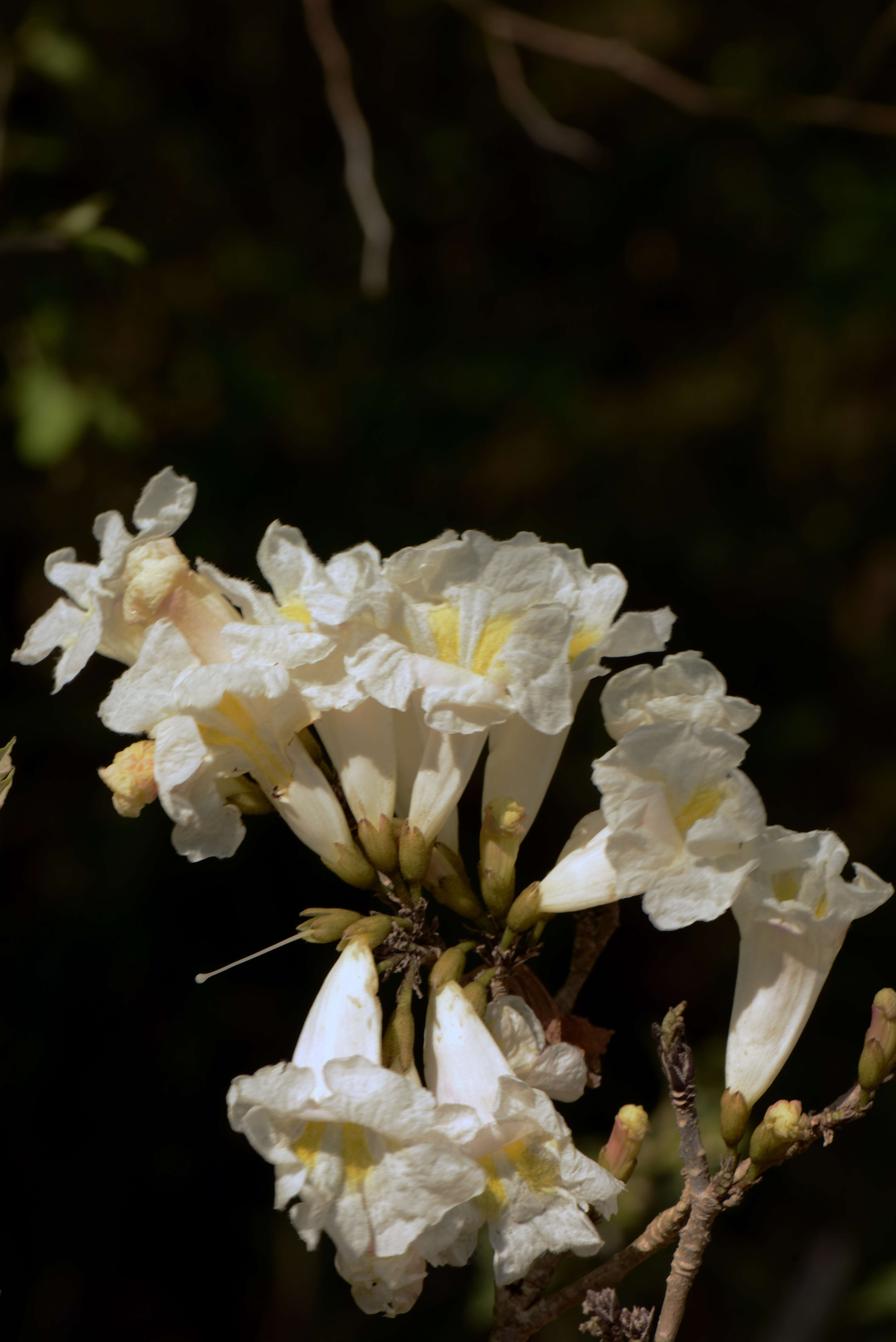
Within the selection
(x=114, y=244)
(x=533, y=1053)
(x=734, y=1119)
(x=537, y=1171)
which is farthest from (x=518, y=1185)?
(x=114, y=244)

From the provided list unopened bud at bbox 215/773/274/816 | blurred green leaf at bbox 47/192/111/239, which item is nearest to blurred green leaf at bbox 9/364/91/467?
blurred green leaf at bbox 47/192/111/239

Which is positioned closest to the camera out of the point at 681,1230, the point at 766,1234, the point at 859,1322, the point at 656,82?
the point at 681,1230

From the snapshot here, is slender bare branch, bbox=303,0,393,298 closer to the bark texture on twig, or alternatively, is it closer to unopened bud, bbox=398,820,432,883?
unopened bud, bbox=398,820,432,883

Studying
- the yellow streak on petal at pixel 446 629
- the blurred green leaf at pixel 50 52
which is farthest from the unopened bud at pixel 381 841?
the blurred green leaf at pixel 50 52

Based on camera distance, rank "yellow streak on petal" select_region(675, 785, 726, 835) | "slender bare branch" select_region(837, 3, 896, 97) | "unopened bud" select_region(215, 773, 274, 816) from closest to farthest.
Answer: "yellow streak on petal" select_region(675, 785, 726, 835), "unopened bud" select_region(215, 773, 274, 816), "slender bare branch" select_region(837, 3, 896, 97)

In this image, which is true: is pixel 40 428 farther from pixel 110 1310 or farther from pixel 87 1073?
pixel 110 1310

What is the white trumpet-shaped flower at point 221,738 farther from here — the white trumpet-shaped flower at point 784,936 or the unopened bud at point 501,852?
the white trumpet-shaped flower at point 784,936

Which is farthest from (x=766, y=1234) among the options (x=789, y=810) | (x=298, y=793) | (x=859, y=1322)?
(x=298, y=793)
